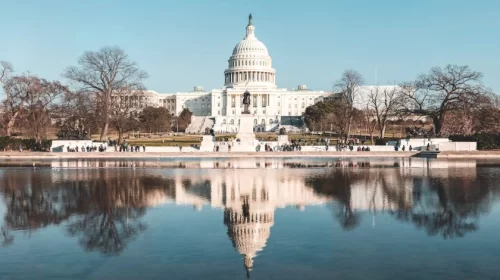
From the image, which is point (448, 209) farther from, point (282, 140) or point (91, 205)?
point (282, 140)

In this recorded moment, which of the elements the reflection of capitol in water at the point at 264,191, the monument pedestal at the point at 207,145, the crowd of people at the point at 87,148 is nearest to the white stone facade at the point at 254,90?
the monument pedestal at the point at 207,145

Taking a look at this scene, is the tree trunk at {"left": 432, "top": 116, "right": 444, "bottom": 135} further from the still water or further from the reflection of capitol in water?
the still water

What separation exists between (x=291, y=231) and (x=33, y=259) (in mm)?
5160

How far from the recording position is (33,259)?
10094 mm

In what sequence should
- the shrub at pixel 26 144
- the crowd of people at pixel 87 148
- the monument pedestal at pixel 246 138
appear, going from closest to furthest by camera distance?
the crowd of people at pixel 87 148
the shrub at pixel 26 144
the monument pedestal at pixel 246 138

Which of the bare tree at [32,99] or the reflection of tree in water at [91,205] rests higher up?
the bare tree at [32,99]

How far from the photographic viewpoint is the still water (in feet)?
31.2

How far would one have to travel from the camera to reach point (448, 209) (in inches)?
586

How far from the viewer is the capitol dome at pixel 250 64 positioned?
14462 centimetres

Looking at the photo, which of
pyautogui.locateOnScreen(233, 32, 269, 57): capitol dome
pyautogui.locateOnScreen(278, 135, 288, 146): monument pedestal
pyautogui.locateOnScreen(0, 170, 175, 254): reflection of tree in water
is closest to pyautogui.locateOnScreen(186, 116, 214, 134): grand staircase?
pyautogui.locateOnScreen(233, 32, 269, 57): capitol dome

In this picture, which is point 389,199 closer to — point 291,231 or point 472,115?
point 291,231

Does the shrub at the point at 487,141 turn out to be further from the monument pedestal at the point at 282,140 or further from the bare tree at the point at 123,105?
the bare tree at the point at 123,105

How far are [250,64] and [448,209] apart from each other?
13188 centimetres

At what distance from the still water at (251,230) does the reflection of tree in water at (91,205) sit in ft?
0.12
